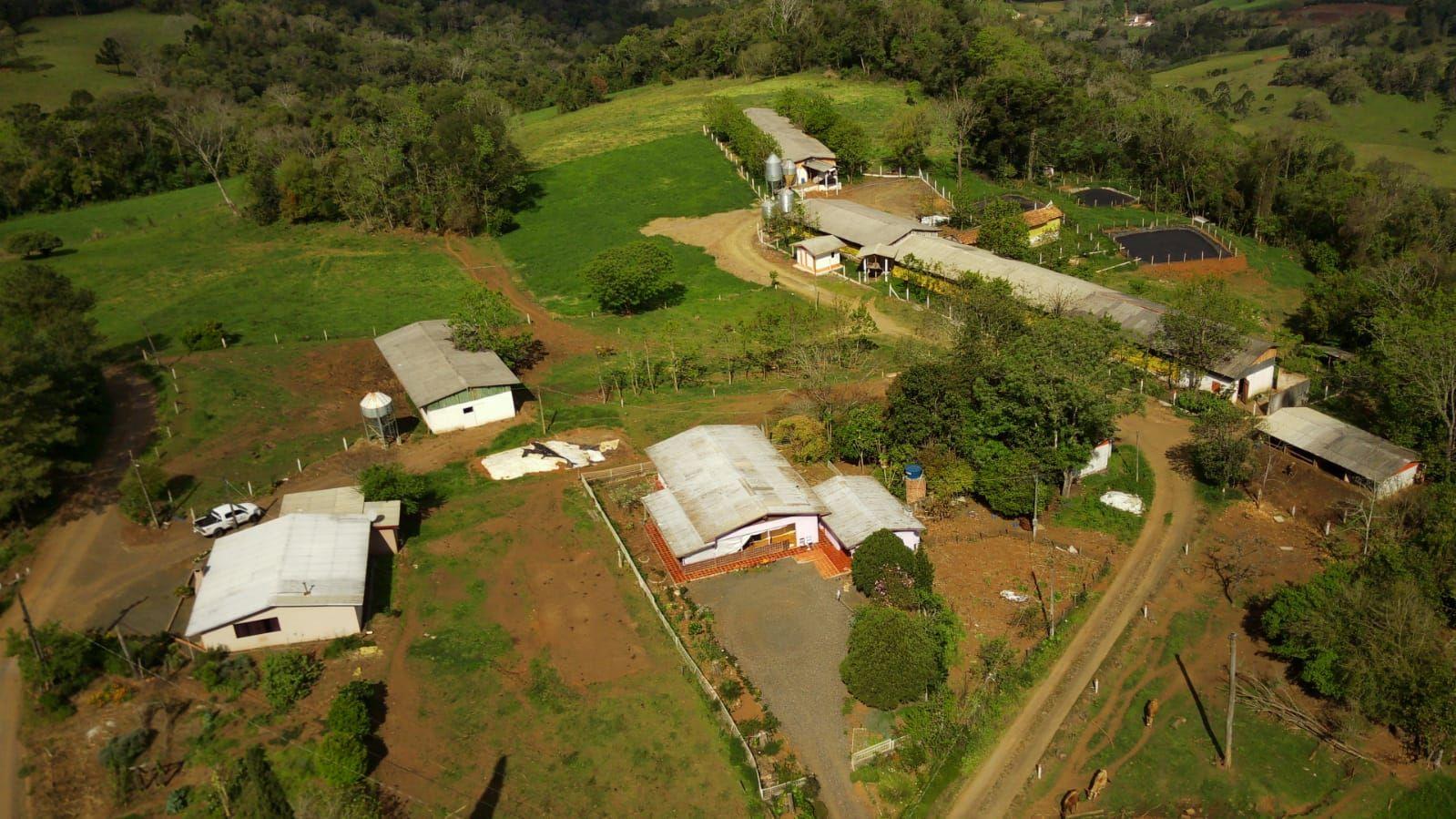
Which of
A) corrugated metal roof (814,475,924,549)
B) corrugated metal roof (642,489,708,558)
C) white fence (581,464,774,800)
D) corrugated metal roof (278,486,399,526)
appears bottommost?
white fence (581,464,774,800)

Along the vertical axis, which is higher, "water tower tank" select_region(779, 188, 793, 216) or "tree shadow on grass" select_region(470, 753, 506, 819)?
"water tower tank" select_region(779, 188, 793, 216)

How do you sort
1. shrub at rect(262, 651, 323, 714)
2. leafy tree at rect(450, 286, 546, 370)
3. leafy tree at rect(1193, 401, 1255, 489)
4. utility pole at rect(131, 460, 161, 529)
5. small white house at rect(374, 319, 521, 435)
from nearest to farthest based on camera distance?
shrub at rect(262, 651, 323, 714)
utility pole at rect(131, 460, 161, 529)
leafy tree at rect(1193, 401, 1255, 489)
small white house at rect(374, 319, 521, 435)
leafy tree at rect(450, 286, 546, 370)

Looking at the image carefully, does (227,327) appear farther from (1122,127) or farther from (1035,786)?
(1122,127)

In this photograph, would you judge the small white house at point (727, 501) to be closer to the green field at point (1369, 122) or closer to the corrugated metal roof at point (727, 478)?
the corrugated metal roof at point (727, 478)

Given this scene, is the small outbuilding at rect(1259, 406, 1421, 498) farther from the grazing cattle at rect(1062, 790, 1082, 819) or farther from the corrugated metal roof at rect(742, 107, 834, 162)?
the corrugated metal roof at rect(742, 107, 834, 162)

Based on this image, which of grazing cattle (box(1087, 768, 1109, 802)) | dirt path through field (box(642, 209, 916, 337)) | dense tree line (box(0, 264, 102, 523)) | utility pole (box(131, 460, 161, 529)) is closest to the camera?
grazing cattle (box(1087, 768, 1109, 802))

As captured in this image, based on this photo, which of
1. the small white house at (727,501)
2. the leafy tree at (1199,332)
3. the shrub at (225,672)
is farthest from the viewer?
the leafy tree at (1199,332)

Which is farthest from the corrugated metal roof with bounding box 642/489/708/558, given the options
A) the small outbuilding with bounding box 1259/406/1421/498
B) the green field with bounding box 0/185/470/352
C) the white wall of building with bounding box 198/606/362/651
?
the green field with bounding box 0/185/470/352

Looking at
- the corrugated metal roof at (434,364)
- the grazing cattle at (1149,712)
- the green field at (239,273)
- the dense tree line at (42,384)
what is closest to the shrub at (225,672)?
the dense tree line at (42,384)
